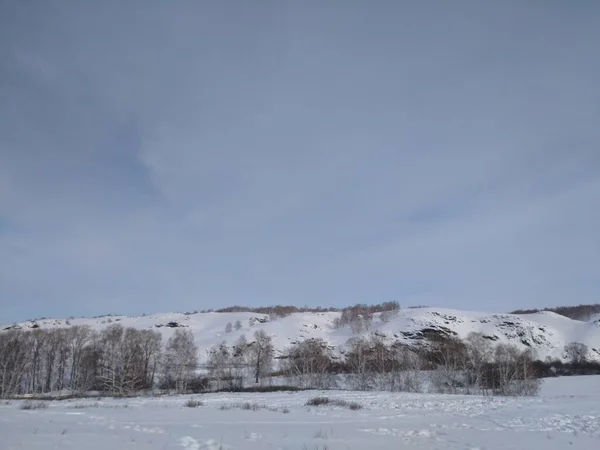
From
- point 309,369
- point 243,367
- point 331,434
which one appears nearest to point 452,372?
point 309,369

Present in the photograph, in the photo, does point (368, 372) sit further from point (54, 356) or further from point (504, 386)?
point (54, 356)

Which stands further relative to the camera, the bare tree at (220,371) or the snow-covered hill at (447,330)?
the snow-covered hill at (447,330)

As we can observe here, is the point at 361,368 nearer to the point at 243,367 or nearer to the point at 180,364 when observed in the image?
the point at 243,367

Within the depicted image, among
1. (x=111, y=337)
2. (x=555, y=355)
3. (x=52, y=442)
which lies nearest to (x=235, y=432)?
(x=52, y=442)

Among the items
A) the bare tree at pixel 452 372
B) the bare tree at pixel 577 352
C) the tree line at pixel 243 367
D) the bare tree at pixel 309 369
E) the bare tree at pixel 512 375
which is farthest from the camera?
the bare tree at pixel 577 352

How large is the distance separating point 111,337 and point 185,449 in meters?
83.4

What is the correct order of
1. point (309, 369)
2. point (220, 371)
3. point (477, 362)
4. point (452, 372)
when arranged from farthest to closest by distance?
point (220, 371)
point (309, 369)
point (452, 372)
point (477, 362)

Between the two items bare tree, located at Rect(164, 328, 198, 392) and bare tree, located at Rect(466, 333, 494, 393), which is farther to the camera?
bare tree, located at Rect(164, 328, 198, 392)

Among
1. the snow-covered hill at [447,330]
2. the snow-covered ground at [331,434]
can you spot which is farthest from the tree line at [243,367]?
the snow-covered ground at [331,434]

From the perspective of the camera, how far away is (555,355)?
109 m

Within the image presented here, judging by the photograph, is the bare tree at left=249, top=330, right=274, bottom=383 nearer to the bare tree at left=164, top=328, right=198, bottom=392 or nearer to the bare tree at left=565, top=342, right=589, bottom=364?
the bare tree at left=164, top=328, right=198, bottom=392

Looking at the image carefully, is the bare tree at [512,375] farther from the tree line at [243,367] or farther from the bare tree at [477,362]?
the bare tree at [477,362]

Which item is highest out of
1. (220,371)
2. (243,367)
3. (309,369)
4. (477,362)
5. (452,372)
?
(477,362)

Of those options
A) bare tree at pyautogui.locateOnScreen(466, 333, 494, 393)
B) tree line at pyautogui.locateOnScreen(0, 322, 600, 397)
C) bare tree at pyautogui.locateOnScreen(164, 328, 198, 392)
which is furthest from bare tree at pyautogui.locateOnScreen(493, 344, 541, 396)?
bare tree at pyautogui.locateOnScreen(164, 328, 198, 392)
